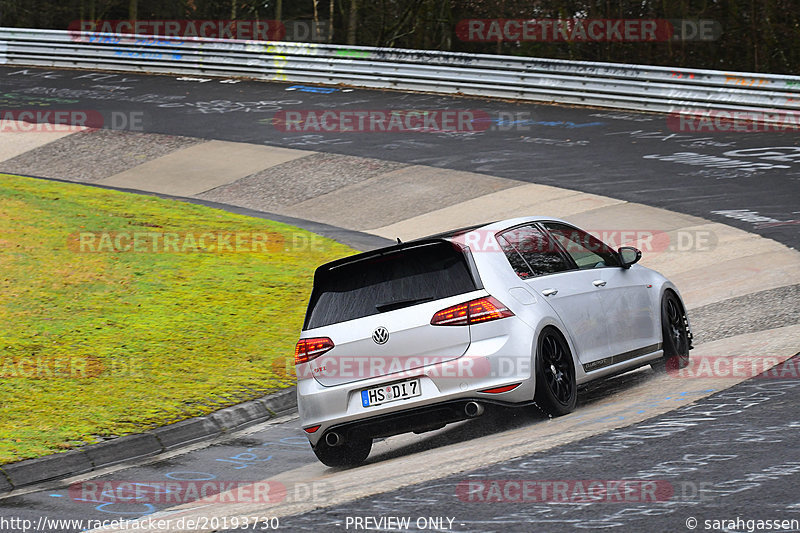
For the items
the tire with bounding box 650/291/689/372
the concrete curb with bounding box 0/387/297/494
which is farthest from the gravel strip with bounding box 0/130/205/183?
the tire with bounding box 650/291/689/372

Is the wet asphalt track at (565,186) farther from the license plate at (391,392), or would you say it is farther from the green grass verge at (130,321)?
the green grass verge at (130,321)

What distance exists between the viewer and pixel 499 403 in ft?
24.5

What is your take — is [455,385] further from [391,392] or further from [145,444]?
[145,444]

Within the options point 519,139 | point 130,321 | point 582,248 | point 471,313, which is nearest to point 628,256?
point 582,248

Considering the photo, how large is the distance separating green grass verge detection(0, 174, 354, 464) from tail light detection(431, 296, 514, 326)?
9.45ft

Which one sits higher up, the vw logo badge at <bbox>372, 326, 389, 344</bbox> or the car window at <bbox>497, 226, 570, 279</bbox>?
the car window at <bbox>497, 226, 570, 279</bbox>

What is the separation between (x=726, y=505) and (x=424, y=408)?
259 centimetres

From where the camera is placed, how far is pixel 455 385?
744 centimetres

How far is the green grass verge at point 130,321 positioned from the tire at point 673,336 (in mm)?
3470

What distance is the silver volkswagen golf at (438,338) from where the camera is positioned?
7480mm

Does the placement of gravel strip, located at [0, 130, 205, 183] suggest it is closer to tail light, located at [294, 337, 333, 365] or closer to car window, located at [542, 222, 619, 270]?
car window, located at [542, 222, 619, 270]

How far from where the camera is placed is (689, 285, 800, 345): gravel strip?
10352 mm

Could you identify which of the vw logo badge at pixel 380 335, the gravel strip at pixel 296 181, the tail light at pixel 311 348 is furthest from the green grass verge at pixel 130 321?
the vw logo badge at pixel 380 335

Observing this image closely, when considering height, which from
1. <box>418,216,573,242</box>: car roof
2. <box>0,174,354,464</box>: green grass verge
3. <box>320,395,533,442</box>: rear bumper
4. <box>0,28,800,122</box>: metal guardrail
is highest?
<box>0,28,800,122</box>: metal guardrail
